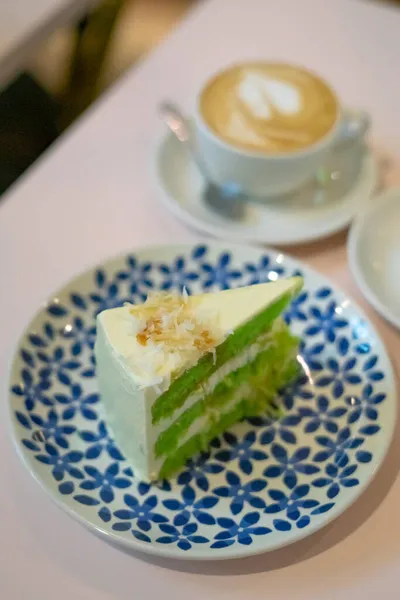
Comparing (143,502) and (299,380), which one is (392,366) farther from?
(143,502)

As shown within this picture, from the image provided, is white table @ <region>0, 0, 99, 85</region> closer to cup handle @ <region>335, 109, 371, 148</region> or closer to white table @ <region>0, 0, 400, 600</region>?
white table @ <region>0, 0, 400, 600</region>

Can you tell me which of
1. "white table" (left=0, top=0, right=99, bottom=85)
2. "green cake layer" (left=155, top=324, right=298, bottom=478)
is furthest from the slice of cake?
"white table" (left=0, top=0, right=99, bottom=85)

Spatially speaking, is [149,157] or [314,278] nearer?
[314,278]

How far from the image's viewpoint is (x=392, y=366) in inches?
27.4

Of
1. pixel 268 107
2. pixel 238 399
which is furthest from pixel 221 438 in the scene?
pixel 268 107

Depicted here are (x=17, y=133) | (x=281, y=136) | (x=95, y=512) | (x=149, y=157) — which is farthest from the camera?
(x=17, y=133)

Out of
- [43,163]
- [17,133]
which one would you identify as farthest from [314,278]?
[17,133]

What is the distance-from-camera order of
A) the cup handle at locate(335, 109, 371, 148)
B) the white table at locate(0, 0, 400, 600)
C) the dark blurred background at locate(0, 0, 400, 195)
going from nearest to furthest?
1. the white table at locate(0, 0, 400, 600)
2. the cup handle at locate(335, 109, 371, 148)
3. the dark blurred background at locate(0, 0, 400, 195)


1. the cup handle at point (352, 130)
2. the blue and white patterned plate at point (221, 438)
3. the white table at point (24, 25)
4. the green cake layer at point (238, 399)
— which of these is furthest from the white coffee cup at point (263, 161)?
the white table at point (24, 25)

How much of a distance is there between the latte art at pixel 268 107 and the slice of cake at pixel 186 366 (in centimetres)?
22

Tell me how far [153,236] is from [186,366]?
28 cm

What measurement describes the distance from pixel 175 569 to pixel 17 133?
0.98 metres

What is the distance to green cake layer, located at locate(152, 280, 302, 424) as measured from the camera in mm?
611

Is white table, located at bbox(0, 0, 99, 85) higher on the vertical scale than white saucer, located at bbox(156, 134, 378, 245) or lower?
higher
